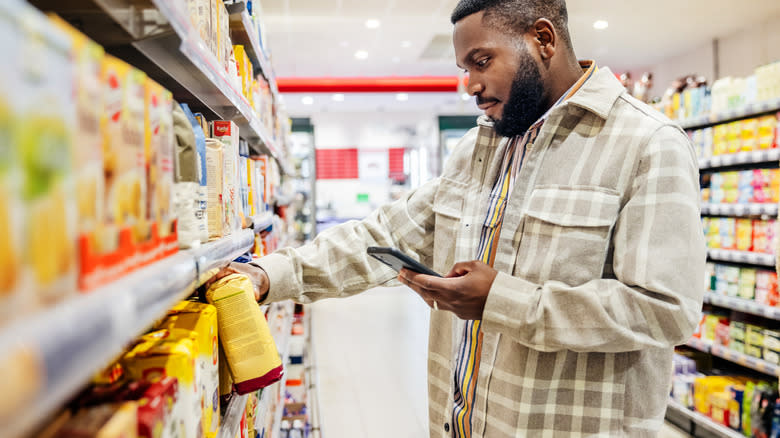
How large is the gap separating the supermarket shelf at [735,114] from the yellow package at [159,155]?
11.7 ft

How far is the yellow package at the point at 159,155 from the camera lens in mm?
677

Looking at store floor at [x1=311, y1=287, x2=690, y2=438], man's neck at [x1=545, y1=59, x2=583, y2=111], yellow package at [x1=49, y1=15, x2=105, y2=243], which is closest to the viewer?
yellow package at [x1=49, y1=15, x2=105, y2=243]

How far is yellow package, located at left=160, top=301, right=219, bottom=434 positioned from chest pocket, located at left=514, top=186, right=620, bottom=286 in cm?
74

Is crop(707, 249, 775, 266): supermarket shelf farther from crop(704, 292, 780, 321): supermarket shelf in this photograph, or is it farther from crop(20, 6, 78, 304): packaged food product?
crop(20, 6, 78, 304): packaged food product

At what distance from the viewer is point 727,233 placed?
359 centimetres

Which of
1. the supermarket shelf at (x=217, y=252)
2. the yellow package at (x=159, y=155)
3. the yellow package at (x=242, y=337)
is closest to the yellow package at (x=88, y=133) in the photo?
the yellow package at (x=159, y=155)

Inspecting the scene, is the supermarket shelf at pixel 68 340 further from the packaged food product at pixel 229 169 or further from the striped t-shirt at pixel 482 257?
the striped t-shirt at pixel 482 257

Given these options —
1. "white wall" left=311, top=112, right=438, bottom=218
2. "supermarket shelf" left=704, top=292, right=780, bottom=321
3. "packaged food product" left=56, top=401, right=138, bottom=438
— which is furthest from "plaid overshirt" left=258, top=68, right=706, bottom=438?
"white wall" left=311, top=112, right=438, bottom=218

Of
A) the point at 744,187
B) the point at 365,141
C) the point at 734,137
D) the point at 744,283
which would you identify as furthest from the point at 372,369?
the point at 365,141

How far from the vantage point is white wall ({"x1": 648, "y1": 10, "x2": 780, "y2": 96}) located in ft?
21.4

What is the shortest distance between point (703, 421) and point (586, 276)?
9.39 feet

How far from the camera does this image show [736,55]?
7090 mm

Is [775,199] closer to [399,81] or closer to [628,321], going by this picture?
[628,321]

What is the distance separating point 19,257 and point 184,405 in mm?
479
